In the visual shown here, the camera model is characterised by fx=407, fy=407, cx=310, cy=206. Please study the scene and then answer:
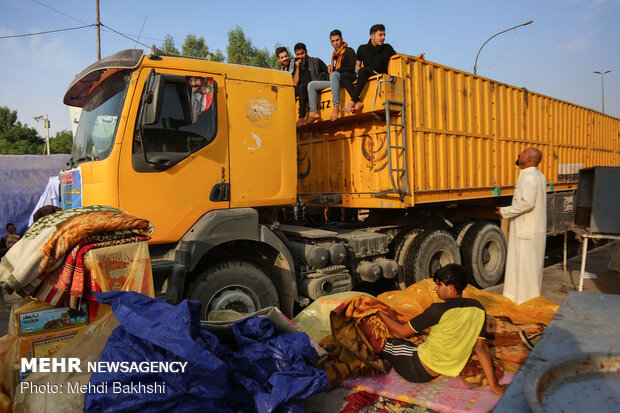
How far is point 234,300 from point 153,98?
1.91 metres

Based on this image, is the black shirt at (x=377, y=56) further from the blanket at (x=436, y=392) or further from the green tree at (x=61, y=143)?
the green tree at (x=61, y=143)

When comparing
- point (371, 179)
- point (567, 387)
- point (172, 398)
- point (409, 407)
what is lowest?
point (409, 407)

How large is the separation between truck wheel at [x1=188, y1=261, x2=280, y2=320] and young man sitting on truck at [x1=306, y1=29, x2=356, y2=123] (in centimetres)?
237

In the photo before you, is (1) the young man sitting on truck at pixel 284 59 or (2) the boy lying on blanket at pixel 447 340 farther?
(1) the young man sitting on truck at pixel 284 59

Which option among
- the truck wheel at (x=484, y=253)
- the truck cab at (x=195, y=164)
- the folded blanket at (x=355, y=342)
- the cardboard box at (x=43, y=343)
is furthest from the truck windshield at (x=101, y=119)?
the truck wheel at (x=484, y=253)

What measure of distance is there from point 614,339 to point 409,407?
5.50 feet

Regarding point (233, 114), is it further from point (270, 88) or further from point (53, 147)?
point (53, 147)

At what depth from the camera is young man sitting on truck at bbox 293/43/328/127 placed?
5.70 m

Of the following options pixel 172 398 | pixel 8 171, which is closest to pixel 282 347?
pixel 172 398

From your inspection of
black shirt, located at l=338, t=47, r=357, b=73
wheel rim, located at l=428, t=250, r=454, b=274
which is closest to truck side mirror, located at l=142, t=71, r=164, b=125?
black shirt, located at l=338, t=47, r=357, b=73

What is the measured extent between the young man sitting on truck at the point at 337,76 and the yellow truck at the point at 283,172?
0.17 meters

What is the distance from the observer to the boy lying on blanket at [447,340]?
2.89 m

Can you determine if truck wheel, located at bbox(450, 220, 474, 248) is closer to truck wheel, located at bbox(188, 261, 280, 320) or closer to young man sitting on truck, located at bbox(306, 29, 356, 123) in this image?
young man sitting on truck, located at bbox(306, 29, 356, 123)

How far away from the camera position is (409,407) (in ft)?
9.29
